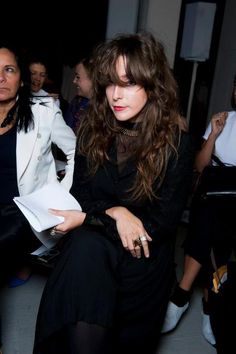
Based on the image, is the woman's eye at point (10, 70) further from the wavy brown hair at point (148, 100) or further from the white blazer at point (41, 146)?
the wavy brown hair at point (148, 100)

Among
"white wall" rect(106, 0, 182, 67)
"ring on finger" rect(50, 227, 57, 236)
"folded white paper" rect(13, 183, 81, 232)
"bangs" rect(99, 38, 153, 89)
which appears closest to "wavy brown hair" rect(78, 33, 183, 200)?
"bangs" rect(99, 38, 153, 89)

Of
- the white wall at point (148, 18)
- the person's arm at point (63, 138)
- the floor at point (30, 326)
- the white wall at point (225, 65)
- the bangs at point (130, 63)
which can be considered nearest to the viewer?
the bangs at point (130, 63)

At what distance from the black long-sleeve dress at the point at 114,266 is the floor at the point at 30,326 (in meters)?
0.45

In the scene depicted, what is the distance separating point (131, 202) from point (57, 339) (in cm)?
50

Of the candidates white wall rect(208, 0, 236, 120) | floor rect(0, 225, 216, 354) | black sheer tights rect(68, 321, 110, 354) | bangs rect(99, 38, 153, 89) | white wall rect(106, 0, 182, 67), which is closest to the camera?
black sheer tights rect(68, 321, 110, 354)

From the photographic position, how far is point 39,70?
2686 millimetres

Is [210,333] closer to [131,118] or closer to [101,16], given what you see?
[131,118]

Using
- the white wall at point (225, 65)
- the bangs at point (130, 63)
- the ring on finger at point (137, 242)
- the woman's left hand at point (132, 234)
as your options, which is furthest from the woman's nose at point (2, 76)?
the white wall at point (225, 65)

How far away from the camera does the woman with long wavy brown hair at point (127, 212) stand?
112cm

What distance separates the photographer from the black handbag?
4.25ft

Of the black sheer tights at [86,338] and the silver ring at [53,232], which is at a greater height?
the silver ring at [53,232]

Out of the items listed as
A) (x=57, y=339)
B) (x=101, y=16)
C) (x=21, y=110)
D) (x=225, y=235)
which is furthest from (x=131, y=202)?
(x=101, y=16)

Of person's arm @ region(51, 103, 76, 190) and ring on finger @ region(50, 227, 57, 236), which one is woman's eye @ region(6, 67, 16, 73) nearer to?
person's arm @ region(51, 103, 76, 190)

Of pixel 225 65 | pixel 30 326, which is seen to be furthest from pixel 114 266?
pixel 225 65
